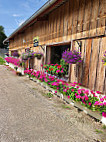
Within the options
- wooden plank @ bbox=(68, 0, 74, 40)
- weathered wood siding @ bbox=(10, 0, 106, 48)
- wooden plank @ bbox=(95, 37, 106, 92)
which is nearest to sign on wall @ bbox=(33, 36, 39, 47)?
weathered wood siding @ bbox=(10, 0, 106, 48)

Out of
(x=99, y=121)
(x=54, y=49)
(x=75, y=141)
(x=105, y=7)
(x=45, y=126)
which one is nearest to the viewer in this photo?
(x=75, y=141)

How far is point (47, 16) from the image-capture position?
15.6ft

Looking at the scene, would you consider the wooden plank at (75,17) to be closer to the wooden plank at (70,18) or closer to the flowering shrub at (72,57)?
the wooden plank at (70,18)

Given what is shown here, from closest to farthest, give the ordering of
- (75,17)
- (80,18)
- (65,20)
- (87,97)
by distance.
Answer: (87,97)
(80,18)
(75,17)
(65,20)

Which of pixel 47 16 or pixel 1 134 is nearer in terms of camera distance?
pixel 1 134

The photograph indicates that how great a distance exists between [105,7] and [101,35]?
0.67 m

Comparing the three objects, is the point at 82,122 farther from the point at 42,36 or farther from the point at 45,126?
the point at 42,36

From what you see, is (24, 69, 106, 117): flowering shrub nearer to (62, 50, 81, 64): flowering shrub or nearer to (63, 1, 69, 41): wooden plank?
(62, 50, 81, 64): flowering shrub

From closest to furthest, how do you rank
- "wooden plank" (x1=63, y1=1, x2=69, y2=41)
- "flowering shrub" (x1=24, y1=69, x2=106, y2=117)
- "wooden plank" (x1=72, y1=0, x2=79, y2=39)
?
"flowering shrub" (x1=24, y1=69, x2=106, y2=117)
"wooden plank" (x1=72, y1=0, x2=79, y2=39)
"wooden plank" (x1=63, y1=1, x2=69, y2=41)

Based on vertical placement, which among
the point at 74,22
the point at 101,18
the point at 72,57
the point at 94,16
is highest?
the point at 74,22

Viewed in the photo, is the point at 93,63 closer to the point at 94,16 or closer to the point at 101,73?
the point at 101,73

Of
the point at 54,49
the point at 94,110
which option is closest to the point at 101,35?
the point at 94,110

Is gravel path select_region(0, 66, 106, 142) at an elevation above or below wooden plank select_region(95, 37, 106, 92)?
below

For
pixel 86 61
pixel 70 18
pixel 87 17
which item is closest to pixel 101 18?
pixel 87 17
